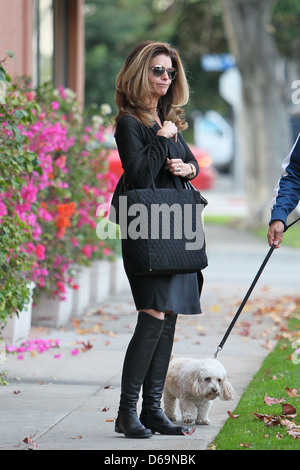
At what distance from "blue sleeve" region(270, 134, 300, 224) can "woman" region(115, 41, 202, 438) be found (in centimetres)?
45

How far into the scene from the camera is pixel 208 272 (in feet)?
41.5

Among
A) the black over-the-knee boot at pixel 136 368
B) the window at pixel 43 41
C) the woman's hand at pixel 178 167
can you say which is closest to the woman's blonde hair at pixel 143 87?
the woman's hand at pixel 178 167

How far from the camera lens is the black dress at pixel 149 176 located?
4527 mm

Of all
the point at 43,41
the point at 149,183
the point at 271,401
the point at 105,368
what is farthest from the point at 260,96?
the point at 149,183

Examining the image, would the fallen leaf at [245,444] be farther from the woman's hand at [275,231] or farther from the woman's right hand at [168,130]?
the woman's right hand at [168,130]

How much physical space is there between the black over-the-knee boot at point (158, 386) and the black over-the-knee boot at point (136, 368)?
117 mm

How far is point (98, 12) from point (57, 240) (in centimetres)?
1870

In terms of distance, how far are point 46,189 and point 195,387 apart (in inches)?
137

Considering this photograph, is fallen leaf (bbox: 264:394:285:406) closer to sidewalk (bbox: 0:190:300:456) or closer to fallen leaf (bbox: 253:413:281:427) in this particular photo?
sidewalk (bbox: 0:190:300:456)

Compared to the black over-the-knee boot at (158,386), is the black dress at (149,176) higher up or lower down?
higher up

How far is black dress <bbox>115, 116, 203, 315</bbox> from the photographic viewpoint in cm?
453

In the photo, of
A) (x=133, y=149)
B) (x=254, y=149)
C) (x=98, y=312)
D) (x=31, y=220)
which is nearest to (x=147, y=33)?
(x=254, y=149)

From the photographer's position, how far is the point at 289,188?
15.9ft

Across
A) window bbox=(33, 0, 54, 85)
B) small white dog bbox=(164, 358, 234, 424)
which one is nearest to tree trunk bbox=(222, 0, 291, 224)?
window bbox=(33, 0, 54, 85)
